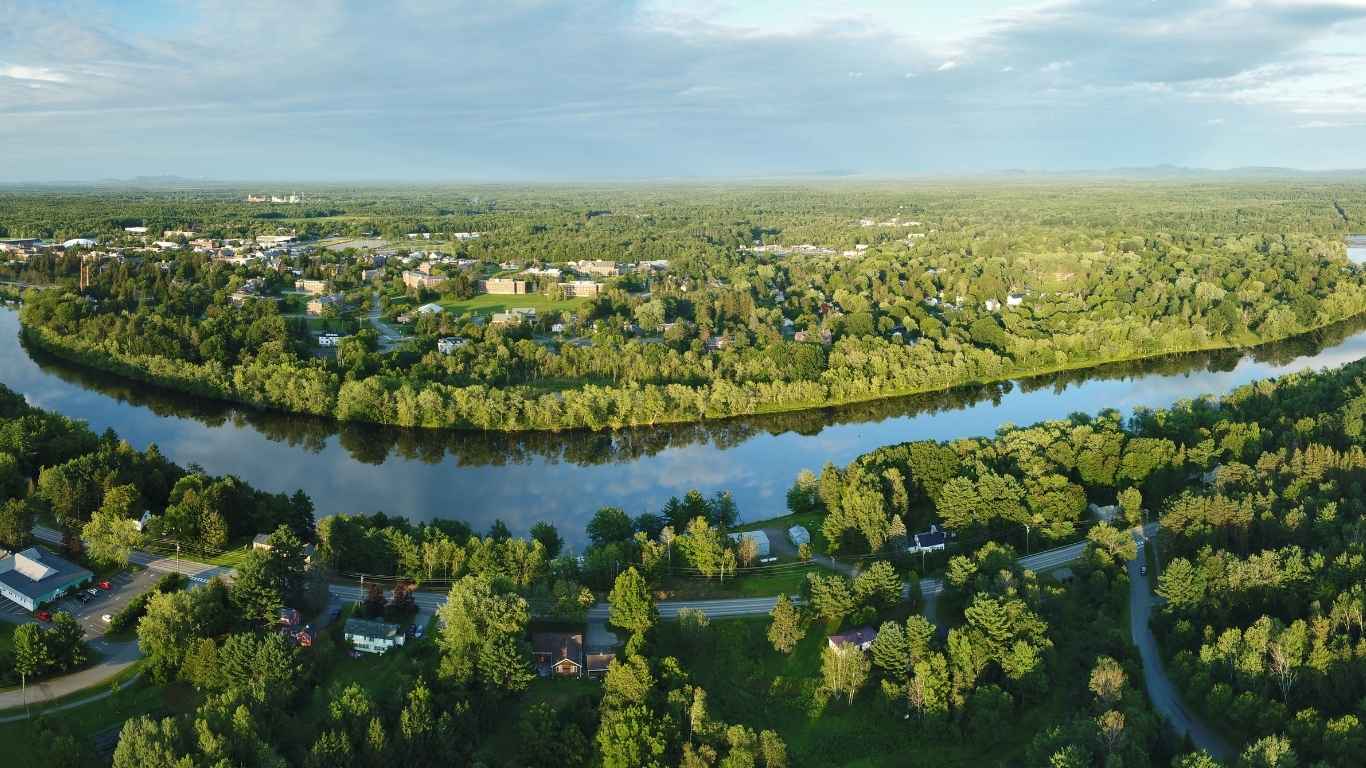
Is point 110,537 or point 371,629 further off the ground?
point 110,537

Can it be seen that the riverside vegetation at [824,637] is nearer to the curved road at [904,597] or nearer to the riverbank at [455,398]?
the curved road at [904,597]

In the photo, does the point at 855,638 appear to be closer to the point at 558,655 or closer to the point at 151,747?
the point at 558,655

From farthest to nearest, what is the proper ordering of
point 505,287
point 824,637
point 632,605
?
point 505,287 → point 824,637 → point 632,605

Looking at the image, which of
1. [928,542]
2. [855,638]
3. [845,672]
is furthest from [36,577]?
[928,542]

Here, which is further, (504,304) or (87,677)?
(504,304)

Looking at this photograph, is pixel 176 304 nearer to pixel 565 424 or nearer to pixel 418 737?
pixel 565 424

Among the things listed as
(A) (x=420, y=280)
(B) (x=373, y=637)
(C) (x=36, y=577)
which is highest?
(A) (x=420, y=280)

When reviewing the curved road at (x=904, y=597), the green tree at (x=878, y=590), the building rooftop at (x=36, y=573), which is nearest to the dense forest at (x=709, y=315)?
the curved road at (x=904, y=597)

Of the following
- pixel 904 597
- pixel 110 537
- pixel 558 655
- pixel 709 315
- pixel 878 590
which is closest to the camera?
pixel 558 655
